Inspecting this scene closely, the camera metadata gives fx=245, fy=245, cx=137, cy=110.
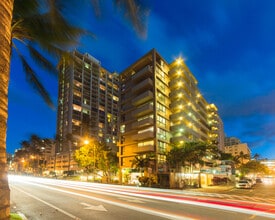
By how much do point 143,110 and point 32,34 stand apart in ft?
138

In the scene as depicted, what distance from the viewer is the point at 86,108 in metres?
126

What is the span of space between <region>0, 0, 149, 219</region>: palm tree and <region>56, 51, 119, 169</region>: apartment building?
96.2 meters

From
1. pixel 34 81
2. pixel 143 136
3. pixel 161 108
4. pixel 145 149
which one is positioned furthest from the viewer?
pixel 161 108

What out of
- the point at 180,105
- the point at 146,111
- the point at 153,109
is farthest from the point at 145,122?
the point at 180,105

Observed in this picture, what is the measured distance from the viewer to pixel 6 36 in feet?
13.9

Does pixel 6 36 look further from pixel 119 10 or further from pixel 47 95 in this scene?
pixel 47 95

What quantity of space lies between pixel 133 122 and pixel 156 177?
19.3m

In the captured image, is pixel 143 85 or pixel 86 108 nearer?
pixel 143 85

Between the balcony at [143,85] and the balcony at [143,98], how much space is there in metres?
1.95

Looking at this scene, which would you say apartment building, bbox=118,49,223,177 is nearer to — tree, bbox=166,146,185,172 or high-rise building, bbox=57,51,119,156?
tree, bbox=166,146,185,172

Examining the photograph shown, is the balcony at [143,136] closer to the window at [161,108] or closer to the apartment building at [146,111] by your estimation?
the apartment building at [146,111]

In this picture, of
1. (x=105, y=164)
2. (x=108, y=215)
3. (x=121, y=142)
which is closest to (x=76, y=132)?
(x=121, y=142)

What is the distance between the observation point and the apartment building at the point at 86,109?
114 meters

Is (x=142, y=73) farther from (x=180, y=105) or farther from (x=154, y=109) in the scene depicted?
(x=180, y=105)
